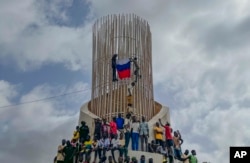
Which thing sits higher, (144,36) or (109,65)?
(144,36)

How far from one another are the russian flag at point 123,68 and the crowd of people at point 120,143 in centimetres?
253

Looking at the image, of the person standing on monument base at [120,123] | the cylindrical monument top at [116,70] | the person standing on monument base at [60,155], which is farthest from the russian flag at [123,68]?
the person standing on monument base at [60,155]

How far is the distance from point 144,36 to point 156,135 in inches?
273

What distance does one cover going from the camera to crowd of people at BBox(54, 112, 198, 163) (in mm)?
20219

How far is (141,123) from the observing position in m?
21.9

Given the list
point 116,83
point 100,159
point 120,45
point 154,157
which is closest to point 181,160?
point 154,157

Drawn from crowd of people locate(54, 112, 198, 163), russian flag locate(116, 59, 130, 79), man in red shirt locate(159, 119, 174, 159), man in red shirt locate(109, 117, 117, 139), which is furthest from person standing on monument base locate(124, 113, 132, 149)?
russian flag locate(116, 59, 130, 79)

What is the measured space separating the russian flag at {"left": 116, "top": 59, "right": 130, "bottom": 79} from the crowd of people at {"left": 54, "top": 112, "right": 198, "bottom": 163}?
2.53 metres

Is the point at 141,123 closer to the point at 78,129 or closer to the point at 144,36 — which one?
the point at 78,129

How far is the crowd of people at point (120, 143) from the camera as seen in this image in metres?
20.2

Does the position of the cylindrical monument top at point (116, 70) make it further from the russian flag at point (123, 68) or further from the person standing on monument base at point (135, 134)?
the person standing on monument base at point (135, 134)

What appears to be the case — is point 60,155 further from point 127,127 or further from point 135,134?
point 135,134

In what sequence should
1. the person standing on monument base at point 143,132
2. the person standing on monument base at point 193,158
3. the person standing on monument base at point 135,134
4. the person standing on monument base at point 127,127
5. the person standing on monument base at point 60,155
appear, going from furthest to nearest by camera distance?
the person standing on monument base at point 143,132 < the person standing on monument base at point 135,134 < the person standing on monument base at point 127,127 < the person standing on monument base at point 60,155 < the person standing on monument base at point 193,158

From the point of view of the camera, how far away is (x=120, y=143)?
68.8 feet
